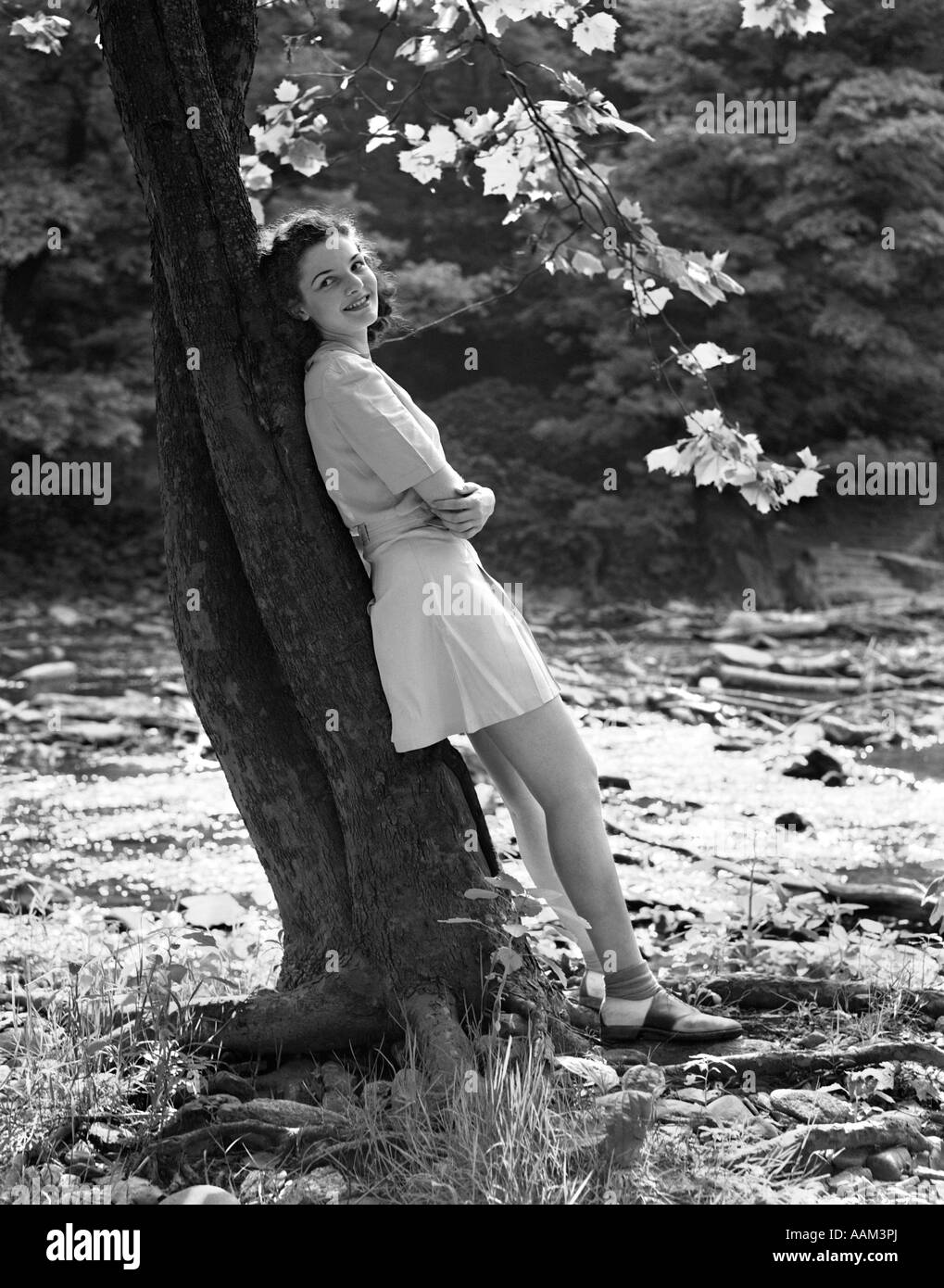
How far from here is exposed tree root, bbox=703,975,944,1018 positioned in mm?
3639

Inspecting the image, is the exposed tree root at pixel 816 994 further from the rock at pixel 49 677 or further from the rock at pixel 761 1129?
→ the rock at pixel 49 677

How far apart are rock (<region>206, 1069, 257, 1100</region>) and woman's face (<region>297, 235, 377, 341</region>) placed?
1.75m

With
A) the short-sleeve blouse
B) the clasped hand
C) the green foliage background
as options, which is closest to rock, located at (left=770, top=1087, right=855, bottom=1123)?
the clasped hand

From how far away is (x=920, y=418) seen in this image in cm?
2080

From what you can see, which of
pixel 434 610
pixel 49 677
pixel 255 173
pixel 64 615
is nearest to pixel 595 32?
pixel 255 173

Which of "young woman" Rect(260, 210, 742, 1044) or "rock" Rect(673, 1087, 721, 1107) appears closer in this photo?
"rock" Rect(673, 1087, 721, 1107)

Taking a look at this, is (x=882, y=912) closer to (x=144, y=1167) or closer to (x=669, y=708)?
(x=144, y=1167)

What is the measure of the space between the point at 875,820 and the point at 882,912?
1.94 m

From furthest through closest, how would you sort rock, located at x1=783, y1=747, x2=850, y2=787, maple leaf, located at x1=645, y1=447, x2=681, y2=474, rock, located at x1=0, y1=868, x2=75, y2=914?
rock, located at x1=783, y1=747, x2=850, y2=787 < rock, located at x1=0, y1=868, x2=75, y2=914 < maple leaf, located at x1=645, y1=447, x2=681, y2=474

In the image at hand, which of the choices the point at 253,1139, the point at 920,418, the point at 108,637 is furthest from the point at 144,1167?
the point at 920,418

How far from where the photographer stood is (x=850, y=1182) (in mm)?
2619

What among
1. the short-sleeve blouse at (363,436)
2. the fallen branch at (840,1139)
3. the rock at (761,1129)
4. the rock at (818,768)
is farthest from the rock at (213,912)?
the rock at (818,768)

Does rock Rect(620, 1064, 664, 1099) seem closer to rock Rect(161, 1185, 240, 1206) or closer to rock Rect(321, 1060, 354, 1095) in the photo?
rock Rect(321, 1060, 354, 1095)

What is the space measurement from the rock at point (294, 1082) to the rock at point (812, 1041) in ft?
3.90
